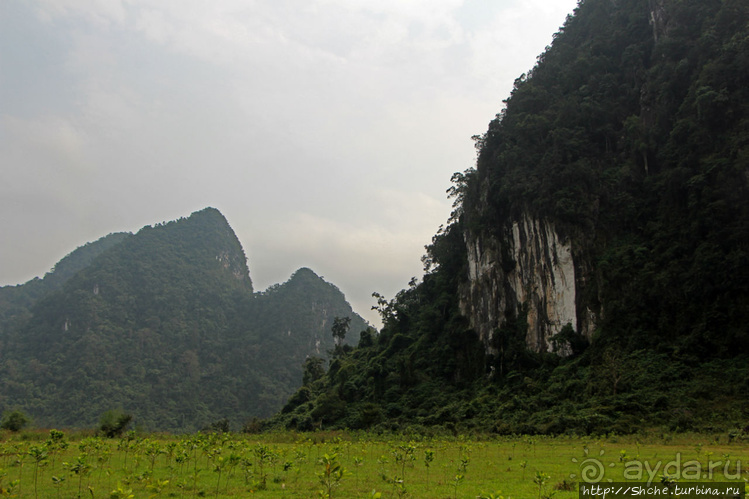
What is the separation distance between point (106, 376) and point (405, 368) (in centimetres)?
6459

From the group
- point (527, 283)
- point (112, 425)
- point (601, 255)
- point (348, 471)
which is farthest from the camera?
point (527, 283)

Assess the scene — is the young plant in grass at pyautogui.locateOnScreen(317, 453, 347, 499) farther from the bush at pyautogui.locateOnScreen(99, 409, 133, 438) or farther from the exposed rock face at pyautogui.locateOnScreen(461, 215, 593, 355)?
the exposed rock face at pyautogui.locateOnScreen(461, 215, 593, 355)

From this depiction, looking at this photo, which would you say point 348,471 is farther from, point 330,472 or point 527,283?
point 527,283

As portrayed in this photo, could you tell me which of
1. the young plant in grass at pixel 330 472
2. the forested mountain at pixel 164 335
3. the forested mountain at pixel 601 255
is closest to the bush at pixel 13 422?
the forested mountain at pixel 601 255

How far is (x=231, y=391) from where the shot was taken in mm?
94375

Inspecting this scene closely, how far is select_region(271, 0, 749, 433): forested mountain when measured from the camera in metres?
26.7

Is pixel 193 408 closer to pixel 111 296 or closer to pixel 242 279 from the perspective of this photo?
pixel 111 296

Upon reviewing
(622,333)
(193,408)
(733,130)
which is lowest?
(193,408)

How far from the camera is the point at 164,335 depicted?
104125mm

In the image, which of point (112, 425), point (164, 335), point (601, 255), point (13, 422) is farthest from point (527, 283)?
point (164, 335)

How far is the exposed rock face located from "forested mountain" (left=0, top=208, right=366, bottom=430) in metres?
56.6

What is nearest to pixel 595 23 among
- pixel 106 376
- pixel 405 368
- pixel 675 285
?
pixel 675 285

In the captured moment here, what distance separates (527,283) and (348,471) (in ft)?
109

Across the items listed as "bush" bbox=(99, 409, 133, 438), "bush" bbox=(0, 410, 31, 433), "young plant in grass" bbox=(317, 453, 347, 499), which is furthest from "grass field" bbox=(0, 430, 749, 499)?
"bush" bbox=(0, 410, 31, 433)
